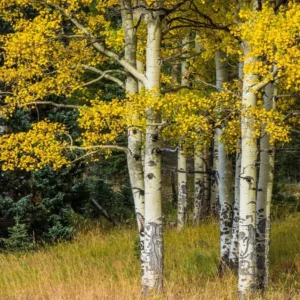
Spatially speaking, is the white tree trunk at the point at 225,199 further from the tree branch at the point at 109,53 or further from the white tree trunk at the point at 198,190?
the white tree trunk at the point at 198,190

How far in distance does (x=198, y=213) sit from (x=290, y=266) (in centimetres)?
490

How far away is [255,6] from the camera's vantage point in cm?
641

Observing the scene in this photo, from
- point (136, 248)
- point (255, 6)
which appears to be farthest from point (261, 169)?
point (136, 248)

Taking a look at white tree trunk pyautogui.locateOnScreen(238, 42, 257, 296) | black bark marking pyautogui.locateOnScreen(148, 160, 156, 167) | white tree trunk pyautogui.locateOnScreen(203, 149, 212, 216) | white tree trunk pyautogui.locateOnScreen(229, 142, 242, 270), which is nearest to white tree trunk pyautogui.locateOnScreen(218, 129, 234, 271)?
white tree trunk pyautogui.locateOnScreen(229, 142, 242, 270)

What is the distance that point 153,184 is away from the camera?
6430 mm

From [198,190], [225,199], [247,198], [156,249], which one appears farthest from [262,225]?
[198,190]

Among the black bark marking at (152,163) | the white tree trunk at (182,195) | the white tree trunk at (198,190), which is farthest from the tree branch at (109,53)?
the white tree trunk at (198,190)

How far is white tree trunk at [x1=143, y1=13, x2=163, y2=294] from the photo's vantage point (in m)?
6.44

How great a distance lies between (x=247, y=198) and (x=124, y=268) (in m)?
3.57

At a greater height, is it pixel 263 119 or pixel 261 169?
pixel 263 119

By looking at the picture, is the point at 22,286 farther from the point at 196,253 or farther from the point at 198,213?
the point at 198,213

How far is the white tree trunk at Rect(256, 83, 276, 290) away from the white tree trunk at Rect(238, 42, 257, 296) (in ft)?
3.05

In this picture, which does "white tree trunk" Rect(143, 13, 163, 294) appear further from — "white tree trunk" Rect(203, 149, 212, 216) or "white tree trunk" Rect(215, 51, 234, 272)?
"white tree trunk" Rect(203, 149, 212, 216)

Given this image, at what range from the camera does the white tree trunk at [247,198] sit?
620cm
